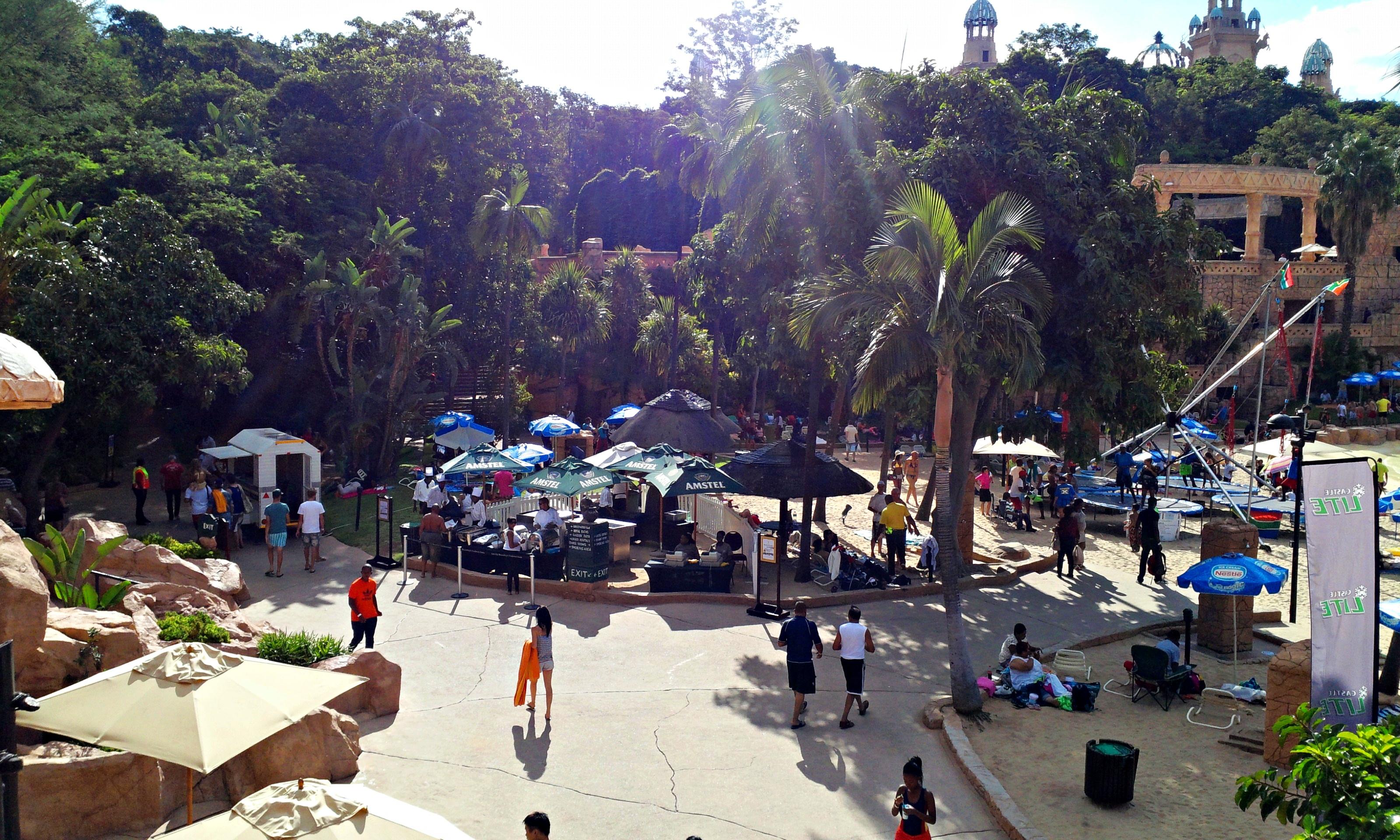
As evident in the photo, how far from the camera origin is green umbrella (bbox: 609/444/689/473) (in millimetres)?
19531

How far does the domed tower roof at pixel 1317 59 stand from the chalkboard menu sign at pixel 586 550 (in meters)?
117

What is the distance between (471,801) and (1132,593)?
14.2m

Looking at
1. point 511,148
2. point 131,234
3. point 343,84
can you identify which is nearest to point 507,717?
point 131,234

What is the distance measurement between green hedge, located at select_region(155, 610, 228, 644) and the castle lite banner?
37.6 feet

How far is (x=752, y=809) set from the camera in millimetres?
9398

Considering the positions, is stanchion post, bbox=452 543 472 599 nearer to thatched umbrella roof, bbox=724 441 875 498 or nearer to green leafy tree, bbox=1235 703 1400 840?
thatched umbrella roof, bbox=724 441 875 498

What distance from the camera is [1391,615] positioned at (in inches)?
436

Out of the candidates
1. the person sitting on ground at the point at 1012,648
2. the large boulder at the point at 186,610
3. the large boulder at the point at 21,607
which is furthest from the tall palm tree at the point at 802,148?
the large boulder at the point at 21,607

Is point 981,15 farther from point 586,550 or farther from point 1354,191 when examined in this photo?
point 586,550

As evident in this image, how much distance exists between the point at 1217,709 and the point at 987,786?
4.78 m

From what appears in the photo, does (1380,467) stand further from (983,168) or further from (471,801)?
(471,801)

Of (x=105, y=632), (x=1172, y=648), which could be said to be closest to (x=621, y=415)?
(x=1172, y=648)

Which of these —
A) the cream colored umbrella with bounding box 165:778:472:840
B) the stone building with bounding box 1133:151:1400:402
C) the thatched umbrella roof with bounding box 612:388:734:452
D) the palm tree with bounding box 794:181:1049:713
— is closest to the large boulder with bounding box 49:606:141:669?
the cream colored umbrella with bounding box 165:778:472:840

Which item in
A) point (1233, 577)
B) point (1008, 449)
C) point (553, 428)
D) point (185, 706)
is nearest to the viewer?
point (185, 706)
